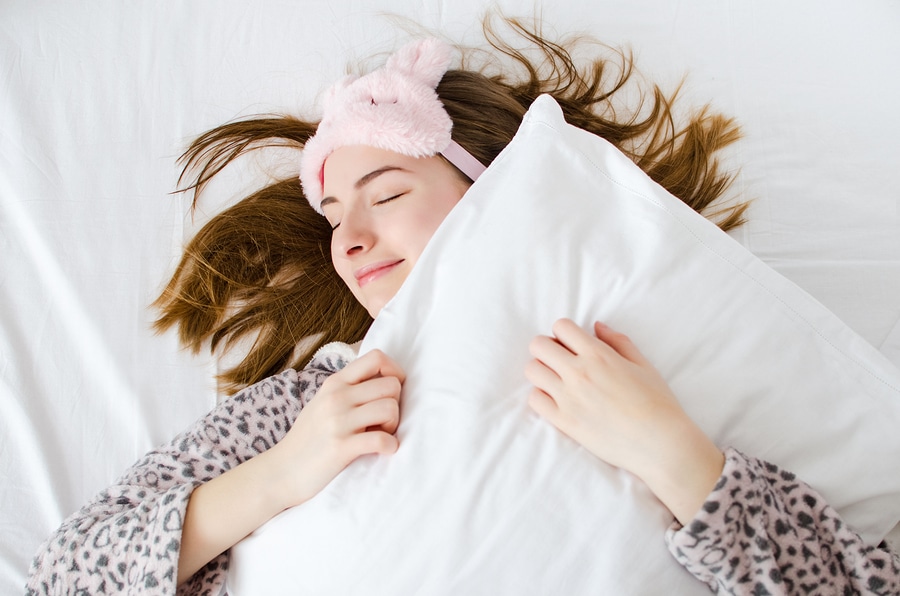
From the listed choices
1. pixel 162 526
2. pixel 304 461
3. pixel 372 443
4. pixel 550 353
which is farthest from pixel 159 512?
pixel 550 353

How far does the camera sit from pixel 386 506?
2.68ft

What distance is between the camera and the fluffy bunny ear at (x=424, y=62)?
1232 mm

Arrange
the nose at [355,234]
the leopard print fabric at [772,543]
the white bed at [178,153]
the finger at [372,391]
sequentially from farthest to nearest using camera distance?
1. the white bed at [178,153]
2. the nose at [355,234]
3. the finger at [372,391]
4. the leopard print fabric at [772,543]

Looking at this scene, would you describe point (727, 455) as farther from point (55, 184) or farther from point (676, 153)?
point (55, 184)

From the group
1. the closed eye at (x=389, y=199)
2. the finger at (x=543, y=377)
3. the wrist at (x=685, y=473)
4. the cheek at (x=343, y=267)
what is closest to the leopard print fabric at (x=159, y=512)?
the cheek at (x=343, y=267)

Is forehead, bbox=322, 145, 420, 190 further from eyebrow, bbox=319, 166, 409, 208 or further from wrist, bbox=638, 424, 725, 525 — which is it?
wrist, bbox=638, 424, 725, 525

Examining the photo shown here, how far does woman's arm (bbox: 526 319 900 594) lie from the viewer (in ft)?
2.52

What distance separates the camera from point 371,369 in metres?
0.88

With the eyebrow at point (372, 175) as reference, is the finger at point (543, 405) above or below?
below

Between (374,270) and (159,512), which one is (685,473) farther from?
(159,512)

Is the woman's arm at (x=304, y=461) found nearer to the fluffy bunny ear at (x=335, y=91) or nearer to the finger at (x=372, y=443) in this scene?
the finger at (x=372, y=443)

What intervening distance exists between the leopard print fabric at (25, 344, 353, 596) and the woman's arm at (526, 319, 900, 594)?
19.0 inches

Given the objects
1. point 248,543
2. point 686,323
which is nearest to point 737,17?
point 686,323

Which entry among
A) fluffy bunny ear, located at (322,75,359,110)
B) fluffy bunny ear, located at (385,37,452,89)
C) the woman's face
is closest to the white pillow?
the woman's face
